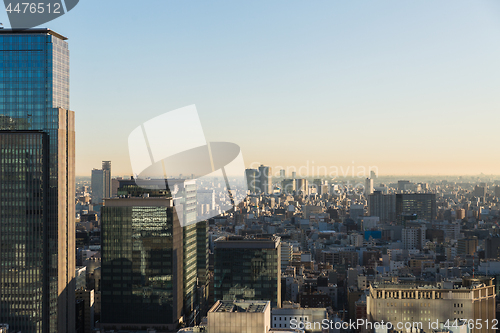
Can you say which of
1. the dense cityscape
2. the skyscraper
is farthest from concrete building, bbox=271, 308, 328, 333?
the skyscraper

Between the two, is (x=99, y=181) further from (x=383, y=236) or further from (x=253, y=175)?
(x=383, y=236)

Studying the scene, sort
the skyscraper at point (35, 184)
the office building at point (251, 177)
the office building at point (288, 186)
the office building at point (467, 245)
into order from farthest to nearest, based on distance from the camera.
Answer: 1. the office building at point (288, 186)
2. the office building at point (467, 245)
3. the office building at point (251, 177)
4. the skyscraper at point (35, 184)

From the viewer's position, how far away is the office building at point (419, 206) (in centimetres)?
4056

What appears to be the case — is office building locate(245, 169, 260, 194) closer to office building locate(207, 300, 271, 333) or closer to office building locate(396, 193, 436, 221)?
office building locate(207, 300, 271, 333)

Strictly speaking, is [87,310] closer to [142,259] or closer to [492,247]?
[142,259]

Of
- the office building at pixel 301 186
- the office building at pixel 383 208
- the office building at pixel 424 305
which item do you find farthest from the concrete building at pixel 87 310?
the office building at pixel 383 208

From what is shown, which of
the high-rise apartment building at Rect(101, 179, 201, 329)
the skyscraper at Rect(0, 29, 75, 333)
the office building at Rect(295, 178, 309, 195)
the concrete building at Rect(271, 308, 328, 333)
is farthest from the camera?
the office building at Rect(295, 178, 309, 195)

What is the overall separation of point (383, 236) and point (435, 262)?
10.1 meters

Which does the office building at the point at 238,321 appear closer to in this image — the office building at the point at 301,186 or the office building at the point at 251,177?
the office building at the point at 251,177

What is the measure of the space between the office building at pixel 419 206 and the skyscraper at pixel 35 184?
102 feet

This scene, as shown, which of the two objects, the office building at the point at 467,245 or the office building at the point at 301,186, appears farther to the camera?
the office building at the point at 301,186

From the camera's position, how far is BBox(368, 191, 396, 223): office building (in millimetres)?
42409

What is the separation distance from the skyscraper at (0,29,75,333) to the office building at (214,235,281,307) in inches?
165

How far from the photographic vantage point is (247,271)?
15.7 meters
